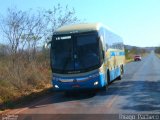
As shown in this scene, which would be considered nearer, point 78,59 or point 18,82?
point 78,59

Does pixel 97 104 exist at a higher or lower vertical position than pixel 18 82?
lower

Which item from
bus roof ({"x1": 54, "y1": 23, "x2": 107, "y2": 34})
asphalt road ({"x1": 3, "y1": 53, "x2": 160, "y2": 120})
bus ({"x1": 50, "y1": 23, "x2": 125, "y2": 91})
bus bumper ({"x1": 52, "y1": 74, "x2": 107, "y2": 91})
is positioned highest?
bus roof ({"x1": 54, "y1": 23, "x2": 107, "y2": 34})

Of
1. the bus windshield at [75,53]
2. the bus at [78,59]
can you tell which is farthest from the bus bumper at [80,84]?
the bus windshield at [75,53]

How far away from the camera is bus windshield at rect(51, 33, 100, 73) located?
56.4 feet

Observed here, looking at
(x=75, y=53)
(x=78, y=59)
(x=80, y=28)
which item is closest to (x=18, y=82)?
(x=75, y=53)

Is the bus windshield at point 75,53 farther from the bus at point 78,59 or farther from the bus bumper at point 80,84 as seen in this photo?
the bus bumper at point 80,84

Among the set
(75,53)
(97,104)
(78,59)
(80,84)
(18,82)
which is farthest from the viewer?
(18,82)

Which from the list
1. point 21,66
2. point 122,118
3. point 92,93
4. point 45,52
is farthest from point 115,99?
point 45,52

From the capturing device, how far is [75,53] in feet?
57.2

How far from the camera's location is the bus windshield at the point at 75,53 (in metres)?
17.2

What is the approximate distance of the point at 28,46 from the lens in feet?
100

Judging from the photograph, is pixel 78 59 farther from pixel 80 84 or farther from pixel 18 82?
pixel 18 82

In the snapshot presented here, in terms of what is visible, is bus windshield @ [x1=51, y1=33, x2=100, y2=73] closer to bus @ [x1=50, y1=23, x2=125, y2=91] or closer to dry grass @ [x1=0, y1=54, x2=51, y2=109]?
bus @ [x1=50, y1=23, x2=125, y2=91]

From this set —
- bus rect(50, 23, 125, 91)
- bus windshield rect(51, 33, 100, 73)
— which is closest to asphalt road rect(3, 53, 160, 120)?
bus rect(50, 23, 125, 91)
